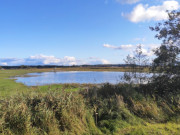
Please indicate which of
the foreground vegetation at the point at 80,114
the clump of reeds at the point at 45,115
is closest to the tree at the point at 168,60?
the foreground vegetation at the point at 80,114

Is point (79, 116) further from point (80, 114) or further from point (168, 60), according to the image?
point (168, 60)

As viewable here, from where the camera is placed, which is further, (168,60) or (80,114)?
(168,60)

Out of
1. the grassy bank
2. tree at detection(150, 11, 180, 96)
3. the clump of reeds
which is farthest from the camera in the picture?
tree at detection(150, 11, 180, 96)

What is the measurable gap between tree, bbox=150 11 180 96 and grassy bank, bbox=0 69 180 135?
2.69m

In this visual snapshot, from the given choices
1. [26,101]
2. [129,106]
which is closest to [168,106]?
[129,106]

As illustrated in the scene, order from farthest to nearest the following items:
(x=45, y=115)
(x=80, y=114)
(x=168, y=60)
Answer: (x=168, y=60), (x=80, y=114), (x=45, y=115)

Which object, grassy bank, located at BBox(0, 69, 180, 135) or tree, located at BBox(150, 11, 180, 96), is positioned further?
tree, located at BBox(150, 11, 180, 96)

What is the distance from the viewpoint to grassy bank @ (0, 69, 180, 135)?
4.03m

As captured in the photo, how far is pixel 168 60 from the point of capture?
31.2 feet

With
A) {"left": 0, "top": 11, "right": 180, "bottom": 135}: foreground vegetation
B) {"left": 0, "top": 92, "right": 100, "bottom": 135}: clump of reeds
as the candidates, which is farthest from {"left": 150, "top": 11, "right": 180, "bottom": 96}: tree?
{"left": 0, "top": 92, "right": 100, "bottom": 135}: clump of reeds

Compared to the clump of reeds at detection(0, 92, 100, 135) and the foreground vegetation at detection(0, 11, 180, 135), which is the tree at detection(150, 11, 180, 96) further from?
the clump of reeds at detection(0, 92, 100, 135)

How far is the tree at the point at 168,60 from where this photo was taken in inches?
359

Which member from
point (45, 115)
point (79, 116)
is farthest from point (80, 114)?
point (45, 115)

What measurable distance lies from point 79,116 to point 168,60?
23.7ft
